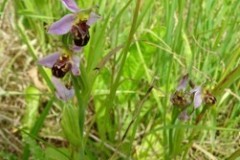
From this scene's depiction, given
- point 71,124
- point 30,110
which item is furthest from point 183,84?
point 30,110

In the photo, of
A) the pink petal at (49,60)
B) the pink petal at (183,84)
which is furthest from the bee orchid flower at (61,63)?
the pink petal at (183,84)

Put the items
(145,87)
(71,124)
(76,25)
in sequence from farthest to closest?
1. (145,87)
2. (71,124)
3. (76,25)

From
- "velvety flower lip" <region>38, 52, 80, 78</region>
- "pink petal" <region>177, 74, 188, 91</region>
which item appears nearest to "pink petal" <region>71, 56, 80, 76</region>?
"velvety flower lip" <region>38, 52, 80, 78</region>

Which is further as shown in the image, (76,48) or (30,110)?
(30,110)

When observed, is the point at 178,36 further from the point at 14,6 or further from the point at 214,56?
the point at 14,6

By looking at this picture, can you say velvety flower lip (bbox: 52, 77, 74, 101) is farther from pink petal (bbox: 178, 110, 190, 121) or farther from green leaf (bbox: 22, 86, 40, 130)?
green leaf (bbox: 22, 86, 40, 130)

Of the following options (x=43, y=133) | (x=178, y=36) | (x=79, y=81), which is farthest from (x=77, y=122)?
(x=43, y=133)

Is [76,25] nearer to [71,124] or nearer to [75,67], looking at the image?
[75,67]

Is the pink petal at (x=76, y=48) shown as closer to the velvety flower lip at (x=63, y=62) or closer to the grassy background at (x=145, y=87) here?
the velvety flower lip at (x=63, y=62)
